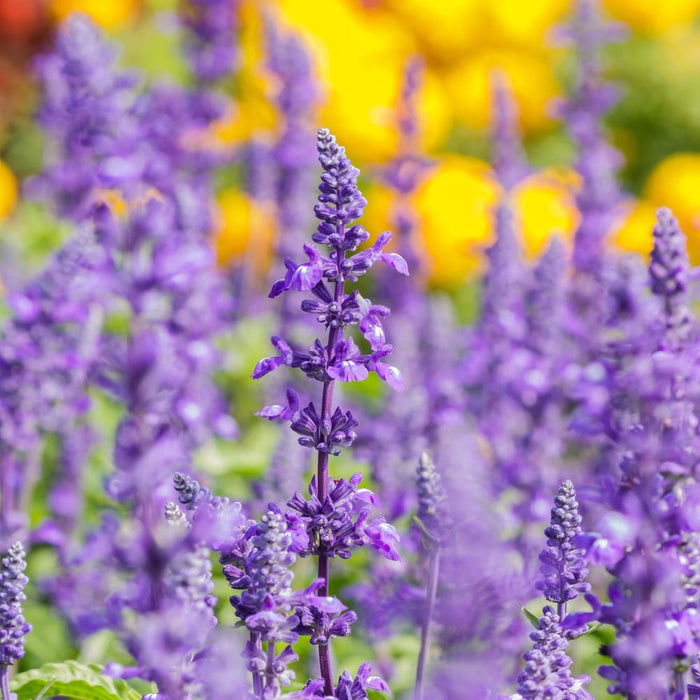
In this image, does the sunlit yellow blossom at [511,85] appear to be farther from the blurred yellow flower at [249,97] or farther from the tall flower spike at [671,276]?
the tall flower spike at [671,276]

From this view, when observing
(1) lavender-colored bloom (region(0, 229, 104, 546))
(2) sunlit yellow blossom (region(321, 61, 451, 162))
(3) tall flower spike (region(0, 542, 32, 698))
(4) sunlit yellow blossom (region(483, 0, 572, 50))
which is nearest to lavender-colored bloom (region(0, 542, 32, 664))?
(3) tall flower spike (region(0, 542, 32, 698))

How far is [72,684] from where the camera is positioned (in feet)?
7.94

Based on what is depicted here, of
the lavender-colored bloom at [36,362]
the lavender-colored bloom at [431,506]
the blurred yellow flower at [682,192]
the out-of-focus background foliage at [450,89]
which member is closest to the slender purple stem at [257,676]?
the lavender-colored bloom at [431,506]

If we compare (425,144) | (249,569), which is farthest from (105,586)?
(425,144)

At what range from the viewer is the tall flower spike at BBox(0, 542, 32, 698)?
2.08m

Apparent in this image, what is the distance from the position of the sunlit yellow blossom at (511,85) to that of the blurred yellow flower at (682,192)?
204 centimetres

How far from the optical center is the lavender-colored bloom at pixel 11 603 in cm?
208

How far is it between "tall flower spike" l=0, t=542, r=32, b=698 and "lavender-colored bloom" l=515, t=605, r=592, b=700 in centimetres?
93

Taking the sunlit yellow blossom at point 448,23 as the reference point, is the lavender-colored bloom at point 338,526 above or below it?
below

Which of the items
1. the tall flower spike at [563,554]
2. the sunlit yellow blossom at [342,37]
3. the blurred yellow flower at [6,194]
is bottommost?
the tall flower spike at [563,554]

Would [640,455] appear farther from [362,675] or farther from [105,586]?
[105,586]

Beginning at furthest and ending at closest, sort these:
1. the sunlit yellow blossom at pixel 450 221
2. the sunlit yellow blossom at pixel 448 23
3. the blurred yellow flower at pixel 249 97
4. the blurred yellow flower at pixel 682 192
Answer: the sunlit yellow blossom at pixel 448 23 < the blurred yellow flower at pixel 249 97 < the sunlit yellow blossom at pixel 450 221 < the blurred yellow flower at pixel 682 192

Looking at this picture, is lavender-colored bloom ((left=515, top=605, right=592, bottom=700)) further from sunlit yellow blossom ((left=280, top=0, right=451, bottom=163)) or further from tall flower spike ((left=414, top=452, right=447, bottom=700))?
sunlit yellow blossom ((left=280, top=0, right=451, bottom=163))

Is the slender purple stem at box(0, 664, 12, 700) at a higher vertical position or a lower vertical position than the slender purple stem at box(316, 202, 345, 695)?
lower
